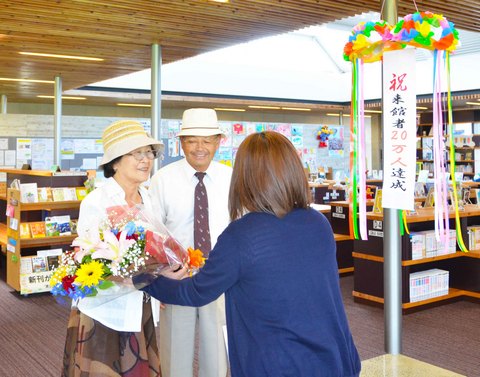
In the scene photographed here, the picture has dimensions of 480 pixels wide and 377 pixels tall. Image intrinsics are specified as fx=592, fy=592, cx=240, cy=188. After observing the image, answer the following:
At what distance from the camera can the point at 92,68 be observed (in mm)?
9195

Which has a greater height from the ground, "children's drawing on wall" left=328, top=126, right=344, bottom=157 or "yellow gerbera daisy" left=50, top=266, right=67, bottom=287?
"children's drawing on wall" left=328, top=126, right=344, bottom=157

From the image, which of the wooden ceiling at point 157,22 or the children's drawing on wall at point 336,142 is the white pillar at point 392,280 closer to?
the wooden ceiling at point 157,22

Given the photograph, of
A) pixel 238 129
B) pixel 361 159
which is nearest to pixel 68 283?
pixel 361 159

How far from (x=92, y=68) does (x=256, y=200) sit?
798 centimetres

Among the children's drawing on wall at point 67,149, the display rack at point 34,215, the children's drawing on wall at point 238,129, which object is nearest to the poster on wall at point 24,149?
the children's drawing on wall at point 67,149

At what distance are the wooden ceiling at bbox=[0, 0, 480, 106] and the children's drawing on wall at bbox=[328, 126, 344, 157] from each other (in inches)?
448

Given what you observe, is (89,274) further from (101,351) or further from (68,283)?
(101,351)

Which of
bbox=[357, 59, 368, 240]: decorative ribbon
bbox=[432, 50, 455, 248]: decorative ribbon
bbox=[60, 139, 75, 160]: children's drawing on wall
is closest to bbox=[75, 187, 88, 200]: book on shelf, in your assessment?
bbox=[357, 59, 368, 240]: decorative ribbon

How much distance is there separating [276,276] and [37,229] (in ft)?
20.1

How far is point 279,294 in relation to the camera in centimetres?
177

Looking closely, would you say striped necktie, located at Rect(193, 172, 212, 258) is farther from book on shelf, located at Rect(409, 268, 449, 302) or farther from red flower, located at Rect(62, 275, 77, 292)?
book on shelf, located at Rect(409, 268, 449, 302)

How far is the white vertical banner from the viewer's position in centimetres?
379

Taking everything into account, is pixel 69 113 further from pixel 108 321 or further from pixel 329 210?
pixel 108 321

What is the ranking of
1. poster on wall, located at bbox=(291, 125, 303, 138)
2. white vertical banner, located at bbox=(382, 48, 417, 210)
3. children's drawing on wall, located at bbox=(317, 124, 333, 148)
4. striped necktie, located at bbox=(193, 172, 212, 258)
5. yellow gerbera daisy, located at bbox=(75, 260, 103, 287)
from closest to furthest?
1. yellow gerbera daisy, located at bbox=(75, 260, 103, 287)
2. striped necktie, located at bbox=(193, 172, 212, 258)
3. white vertical banner, located at bbox=(382, 48, 417, 210)
4. poster on wall, located at bbox=(291, 125, 303, 138)
5. children's drawing on wall, located at bbox=(317, 124, 333, 148)
